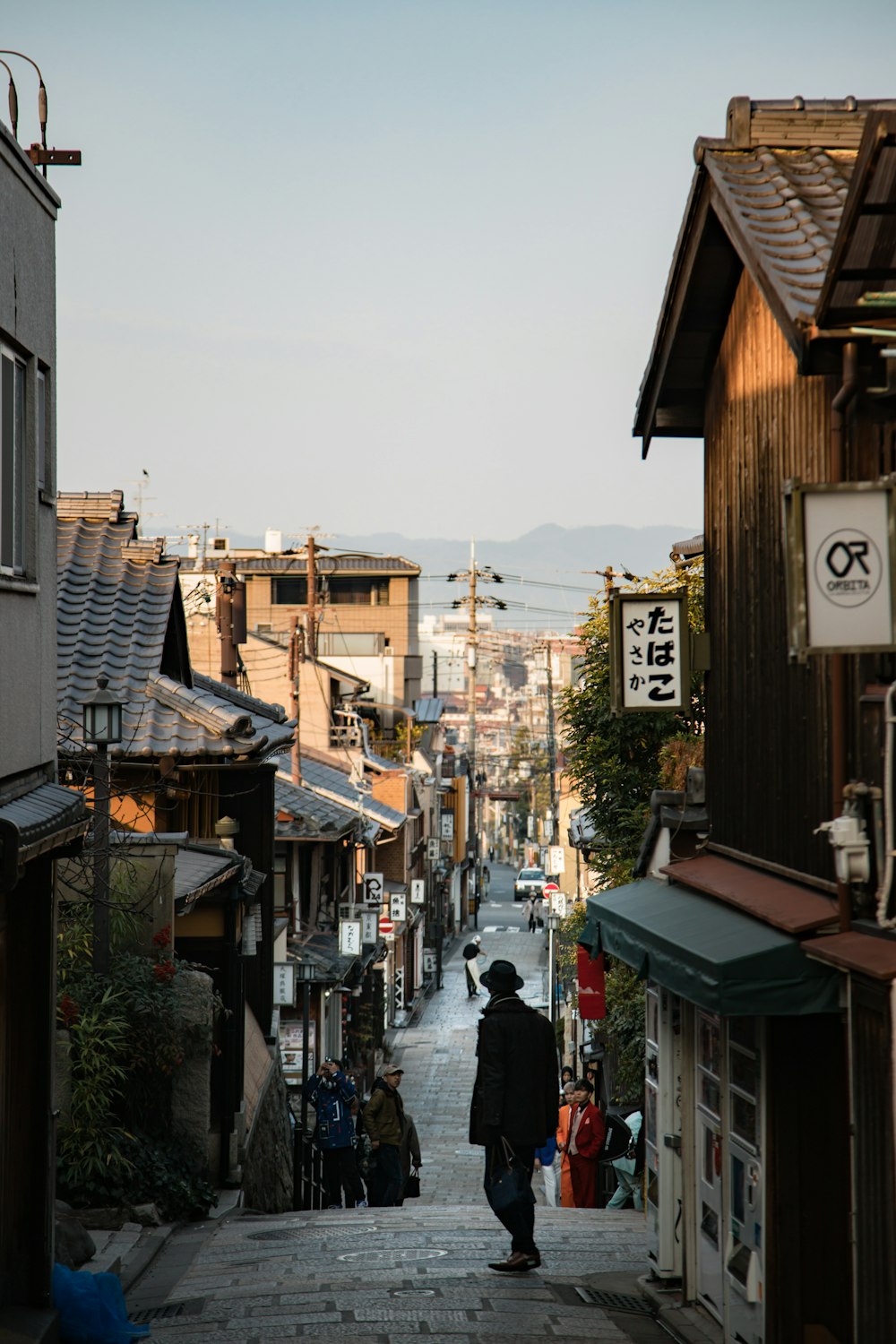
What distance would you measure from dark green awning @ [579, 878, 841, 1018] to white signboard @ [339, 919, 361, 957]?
2516 centimetres

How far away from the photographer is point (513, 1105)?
11.0 metres

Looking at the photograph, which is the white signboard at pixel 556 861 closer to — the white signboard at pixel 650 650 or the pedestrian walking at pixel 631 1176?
the pedestrian walking at pixel 631 1176

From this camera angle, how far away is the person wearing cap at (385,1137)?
1817 centimetres

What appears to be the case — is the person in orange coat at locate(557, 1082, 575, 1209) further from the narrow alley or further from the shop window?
the shop window

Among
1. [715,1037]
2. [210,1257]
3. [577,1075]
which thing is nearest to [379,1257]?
[210,1257]

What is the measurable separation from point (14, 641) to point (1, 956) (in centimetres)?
212

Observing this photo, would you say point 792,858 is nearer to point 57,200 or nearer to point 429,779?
point 57,200

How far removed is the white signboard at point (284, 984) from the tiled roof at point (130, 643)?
509 centimetres

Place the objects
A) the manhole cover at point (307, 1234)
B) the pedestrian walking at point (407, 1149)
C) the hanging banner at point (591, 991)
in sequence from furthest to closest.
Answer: the hanging banner at point (591, 991) < the pedestrian walking at point (407, 1149) < the manhole cover at point (307, 1234)

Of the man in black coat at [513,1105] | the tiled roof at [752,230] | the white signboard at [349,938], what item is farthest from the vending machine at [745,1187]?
the white signboard at [349,938]

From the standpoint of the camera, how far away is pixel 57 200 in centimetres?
1076

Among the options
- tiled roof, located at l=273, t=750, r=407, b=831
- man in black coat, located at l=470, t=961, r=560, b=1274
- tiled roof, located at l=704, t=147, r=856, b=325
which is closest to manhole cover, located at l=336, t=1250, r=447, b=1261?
man in black coat, located at l=470, t=961, r=560, b=1274

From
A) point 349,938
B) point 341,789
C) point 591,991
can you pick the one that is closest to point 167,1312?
point 591,991

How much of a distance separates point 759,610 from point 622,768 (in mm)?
13506
